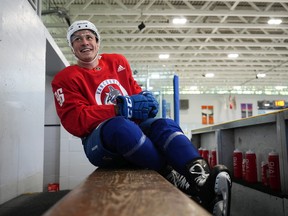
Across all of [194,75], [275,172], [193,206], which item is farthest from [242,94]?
[193,206]

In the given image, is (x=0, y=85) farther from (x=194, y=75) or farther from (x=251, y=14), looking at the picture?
(x=194, y=75)

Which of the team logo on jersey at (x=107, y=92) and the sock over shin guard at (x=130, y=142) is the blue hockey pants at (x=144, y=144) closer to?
the sock over shin guard at (x=130, y=142)

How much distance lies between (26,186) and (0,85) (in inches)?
36.3

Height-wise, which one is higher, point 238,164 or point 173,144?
point 173,144

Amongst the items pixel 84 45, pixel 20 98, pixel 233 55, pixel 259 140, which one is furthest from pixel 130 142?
pixel 233 55

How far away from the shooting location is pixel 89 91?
1749 millimetres

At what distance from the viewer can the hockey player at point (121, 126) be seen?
1160 mm

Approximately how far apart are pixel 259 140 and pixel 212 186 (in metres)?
1.73

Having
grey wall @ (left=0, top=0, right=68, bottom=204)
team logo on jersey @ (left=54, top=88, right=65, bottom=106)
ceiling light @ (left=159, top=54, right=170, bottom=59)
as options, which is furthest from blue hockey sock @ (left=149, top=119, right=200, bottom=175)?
ceiling light @ (left=159, top=54, right=170, bottom=59)

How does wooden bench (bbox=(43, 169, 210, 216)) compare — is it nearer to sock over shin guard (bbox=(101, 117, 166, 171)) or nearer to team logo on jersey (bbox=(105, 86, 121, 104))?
sock over shin guard (bbox=(101, 117, 166, 171))

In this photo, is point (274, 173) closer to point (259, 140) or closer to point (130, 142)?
point (259, 140)

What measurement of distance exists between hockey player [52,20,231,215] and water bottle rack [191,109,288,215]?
85 cm

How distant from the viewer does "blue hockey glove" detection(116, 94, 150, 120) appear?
1.47 metres

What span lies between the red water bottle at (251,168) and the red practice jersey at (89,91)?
124 cm
